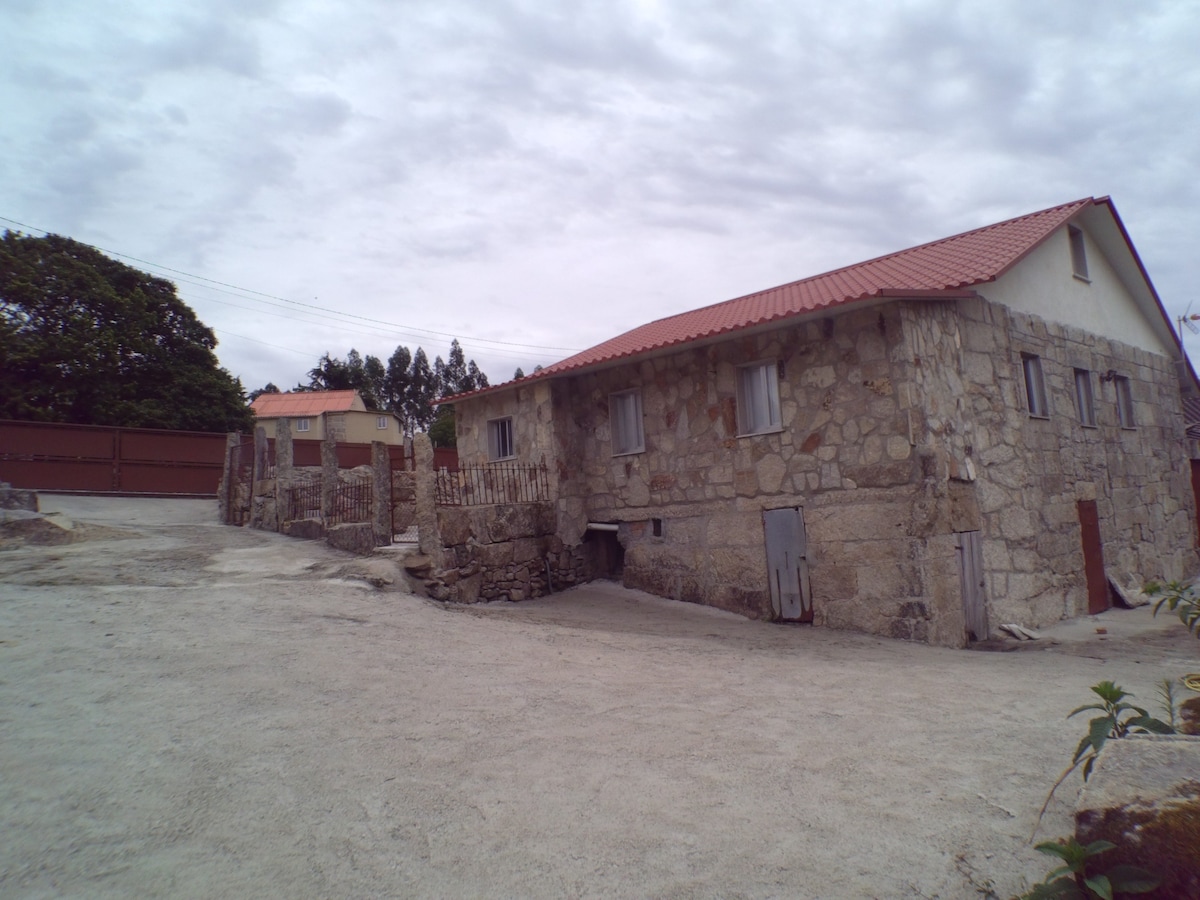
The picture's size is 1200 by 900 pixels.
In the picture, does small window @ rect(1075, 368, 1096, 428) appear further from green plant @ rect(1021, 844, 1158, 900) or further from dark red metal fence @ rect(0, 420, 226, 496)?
dark red metal fence @ rect(0, 420, 226, 496)

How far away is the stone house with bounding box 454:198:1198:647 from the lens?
32.6 feet

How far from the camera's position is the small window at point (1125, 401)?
14.4 metres

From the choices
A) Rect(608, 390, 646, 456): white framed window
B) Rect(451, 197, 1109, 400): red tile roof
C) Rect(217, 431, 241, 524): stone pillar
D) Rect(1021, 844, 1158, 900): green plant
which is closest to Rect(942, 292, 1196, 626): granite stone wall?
Rect(451, 197, 1109, 400): red tile roof

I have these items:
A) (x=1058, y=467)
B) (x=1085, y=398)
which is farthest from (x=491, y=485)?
(x=1085, y=398)

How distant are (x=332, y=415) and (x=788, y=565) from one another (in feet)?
124

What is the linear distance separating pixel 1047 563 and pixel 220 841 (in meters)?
11.2

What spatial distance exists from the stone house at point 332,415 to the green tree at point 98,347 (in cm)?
1568

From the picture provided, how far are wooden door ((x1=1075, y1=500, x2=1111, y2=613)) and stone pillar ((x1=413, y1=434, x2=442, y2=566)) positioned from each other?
31.5 ft

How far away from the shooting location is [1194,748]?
305 cm

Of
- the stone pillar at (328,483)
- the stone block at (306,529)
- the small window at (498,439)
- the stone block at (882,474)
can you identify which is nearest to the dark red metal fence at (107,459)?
the stone block at (306,529)

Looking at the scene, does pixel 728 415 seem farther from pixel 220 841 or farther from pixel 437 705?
pixel 220 841

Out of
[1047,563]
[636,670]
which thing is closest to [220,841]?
[636,670]

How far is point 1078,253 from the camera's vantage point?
45.2ft

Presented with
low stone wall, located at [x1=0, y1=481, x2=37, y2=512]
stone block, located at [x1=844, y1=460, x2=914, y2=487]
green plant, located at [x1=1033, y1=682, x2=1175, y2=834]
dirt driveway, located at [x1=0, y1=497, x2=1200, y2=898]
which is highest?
low stone wall, located at [x1=0, y1=481, x2=37, y2=512]
